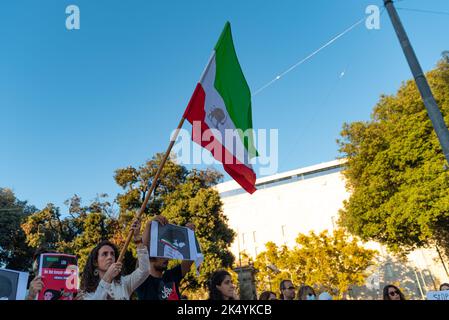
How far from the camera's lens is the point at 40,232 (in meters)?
19.6

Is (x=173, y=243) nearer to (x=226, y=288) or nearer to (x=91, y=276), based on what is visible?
(x=226, y=288)

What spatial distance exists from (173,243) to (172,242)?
2 cm

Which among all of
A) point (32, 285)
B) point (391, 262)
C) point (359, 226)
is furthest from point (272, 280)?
point (32, 285)

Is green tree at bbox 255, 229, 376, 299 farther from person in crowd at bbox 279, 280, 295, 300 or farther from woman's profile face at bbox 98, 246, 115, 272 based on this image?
woman's profile face at bbox 98, 246, 115, 272

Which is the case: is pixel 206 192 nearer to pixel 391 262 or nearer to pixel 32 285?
pixel 32 285

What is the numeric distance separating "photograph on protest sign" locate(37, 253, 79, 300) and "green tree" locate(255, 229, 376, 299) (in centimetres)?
2229

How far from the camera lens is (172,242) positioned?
3498 millimetres

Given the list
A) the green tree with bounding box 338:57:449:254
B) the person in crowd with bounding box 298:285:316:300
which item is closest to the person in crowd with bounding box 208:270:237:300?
the person in crowd with bounding box 298:285:316:300

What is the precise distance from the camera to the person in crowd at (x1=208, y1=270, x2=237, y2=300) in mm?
3470

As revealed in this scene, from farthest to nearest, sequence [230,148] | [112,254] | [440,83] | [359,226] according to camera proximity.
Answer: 1. [359,226]
2. [440,83]
3. [230,148]
4. [112,254]

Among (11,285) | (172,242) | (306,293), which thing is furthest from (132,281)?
(306,293)

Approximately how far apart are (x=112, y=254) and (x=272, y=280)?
950 inches
